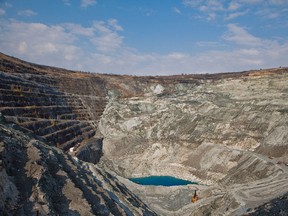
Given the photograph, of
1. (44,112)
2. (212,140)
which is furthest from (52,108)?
(212,140)

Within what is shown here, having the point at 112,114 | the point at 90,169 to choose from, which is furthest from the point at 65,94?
the point at 90,169

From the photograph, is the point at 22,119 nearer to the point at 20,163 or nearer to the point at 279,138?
the point at 20,163

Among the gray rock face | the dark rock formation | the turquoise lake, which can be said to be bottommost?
the turquoise lake

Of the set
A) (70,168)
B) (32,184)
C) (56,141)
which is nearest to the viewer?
(32,184)

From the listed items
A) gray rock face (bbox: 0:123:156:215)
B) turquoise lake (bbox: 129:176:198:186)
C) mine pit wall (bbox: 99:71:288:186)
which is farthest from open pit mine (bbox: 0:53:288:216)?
turquoise lake (bbox: 129:176:198:186)

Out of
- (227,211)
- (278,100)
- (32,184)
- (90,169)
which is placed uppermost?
(278,100)

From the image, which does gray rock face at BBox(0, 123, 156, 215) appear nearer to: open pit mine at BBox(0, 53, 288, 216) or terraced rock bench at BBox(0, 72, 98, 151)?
open pit mine at BBox(0, 53, 288, 216)

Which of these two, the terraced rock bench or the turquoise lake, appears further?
the turquoise lake

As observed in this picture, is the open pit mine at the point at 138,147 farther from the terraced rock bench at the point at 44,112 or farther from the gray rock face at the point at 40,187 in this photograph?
the terraced rock bench at the point at 44,112

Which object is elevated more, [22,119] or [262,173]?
[22,119]

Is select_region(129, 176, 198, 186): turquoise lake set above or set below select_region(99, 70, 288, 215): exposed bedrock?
below
